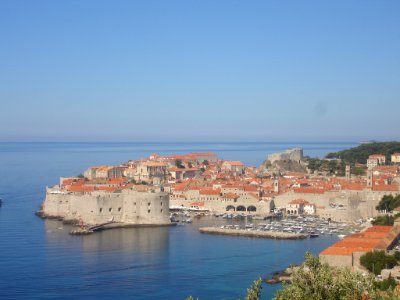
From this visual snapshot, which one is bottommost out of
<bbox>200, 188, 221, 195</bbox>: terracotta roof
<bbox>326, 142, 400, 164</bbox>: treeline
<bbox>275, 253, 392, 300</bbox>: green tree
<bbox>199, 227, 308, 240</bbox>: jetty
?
<bbox>199, 227, 308, 240</bbox>: jetty

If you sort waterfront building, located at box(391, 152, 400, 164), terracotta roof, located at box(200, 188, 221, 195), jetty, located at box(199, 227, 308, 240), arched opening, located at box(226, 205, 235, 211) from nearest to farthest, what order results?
jetty, located at box(199, 227, 308, 240) < arched opening, located at box(226, 205, 235, 211) < terracotta roof, located at box(200, 188, 221, 195) < waterfront building, located at box(391, 152, 400, 164)

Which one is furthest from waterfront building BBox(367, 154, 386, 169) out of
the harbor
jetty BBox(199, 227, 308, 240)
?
jetty BBox(199, 227, 308, 240)

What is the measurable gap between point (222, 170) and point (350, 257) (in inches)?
958

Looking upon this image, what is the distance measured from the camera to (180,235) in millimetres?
18984

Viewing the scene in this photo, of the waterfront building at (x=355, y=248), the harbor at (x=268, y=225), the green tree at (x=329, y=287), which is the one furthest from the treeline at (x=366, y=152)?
the green tree at (x=329, y=287)

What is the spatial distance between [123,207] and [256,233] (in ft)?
15.1

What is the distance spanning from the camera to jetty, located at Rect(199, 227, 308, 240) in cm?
1839

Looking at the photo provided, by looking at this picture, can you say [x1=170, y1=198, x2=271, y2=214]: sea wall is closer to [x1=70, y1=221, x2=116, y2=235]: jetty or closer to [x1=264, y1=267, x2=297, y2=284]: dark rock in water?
[x1=70, y1=221, x2=116, y2=235]: jetty

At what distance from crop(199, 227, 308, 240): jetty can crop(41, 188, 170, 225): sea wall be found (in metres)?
1.70

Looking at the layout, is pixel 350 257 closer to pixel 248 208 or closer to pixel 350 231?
pixel 350 231

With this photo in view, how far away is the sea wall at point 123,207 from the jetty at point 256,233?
5.57 ft

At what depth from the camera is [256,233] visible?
62.1 feet

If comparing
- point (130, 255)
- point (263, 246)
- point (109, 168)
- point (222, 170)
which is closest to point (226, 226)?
point (263, 246)

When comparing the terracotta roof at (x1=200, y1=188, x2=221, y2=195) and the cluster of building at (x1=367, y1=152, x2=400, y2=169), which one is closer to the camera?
the terracotta roof at (x1=200, y1=188, x2=221, y2=195)
